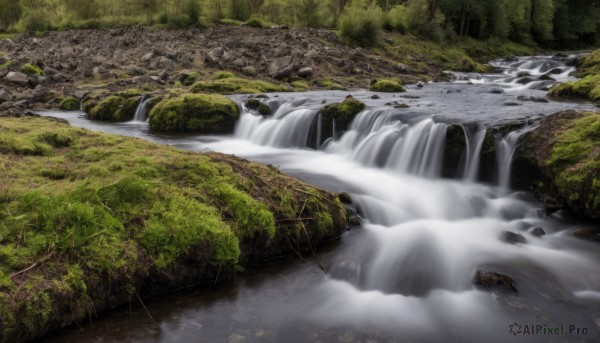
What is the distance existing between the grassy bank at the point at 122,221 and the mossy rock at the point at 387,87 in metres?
15.0

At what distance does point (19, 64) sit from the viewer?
24.8 meters

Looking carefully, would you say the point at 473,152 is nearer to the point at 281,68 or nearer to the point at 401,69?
the point at 281,68

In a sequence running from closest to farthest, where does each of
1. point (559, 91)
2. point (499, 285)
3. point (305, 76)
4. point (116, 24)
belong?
point (499, 285) → point (559, 91) → point (305, 76) → point (116, 24)

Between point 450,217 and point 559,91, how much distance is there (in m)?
12.2

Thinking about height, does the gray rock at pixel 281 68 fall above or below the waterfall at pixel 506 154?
above

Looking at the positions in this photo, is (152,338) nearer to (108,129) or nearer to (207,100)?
(207,100)

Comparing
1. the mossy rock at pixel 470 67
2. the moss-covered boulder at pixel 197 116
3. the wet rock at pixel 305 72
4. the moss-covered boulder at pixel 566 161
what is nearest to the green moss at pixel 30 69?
the moss-covered boulder at pixel 197 116

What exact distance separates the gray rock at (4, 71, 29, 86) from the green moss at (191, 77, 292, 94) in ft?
28.7

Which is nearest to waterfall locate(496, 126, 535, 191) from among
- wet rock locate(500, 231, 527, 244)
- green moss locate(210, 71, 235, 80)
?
wet rock locate(500, 231, 527, 244)

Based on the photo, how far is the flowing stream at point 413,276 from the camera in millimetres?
4422

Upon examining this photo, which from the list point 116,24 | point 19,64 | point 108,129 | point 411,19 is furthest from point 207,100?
point 116,24

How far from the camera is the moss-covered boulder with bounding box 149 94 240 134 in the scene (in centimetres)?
1484

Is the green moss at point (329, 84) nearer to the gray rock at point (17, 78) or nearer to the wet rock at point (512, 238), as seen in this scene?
the gray rock at point (17, 78)

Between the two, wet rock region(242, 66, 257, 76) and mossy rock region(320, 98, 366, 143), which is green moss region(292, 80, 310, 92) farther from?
mossy rock region(320, 98, 366, 143)
